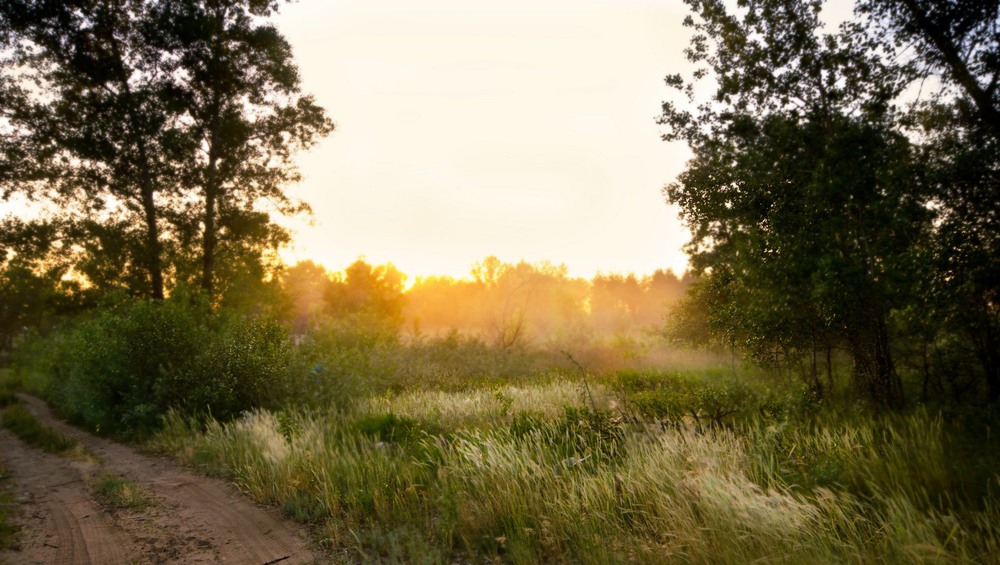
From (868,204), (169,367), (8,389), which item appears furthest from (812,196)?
(8,389)

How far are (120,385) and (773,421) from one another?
1608cm

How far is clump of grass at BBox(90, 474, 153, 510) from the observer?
7.02 m

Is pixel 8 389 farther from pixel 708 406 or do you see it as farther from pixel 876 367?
pixel 876 367

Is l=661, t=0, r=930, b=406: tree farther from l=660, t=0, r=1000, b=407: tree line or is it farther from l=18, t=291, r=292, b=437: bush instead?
l=18, t=291, r=292, b=437: bush

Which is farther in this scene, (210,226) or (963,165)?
(210,226)

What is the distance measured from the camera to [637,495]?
517 centimetres

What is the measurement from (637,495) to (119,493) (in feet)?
24.8

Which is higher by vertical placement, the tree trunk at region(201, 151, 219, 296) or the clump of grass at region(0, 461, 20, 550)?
the tree trunk at region(201, 151, 219, 296)

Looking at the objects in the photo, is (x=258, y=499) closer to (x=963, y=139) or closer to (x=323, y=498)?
(x=323, y=498)

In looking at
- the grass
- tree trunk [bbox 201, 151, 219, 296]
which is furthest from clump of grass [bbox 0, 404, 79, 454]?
tree trunk [bbox 201, 151, 219, 296]

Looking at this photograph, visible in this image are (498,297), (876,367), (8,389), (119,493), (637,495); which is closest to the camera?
(637,495)

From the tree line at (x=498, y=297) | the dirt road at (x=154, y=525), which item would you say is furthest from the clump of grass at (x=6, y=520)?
the tree line at (x=498, y=297)

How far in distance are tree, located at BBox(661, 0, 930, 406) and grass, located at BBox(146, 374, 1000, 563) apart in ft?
5.21

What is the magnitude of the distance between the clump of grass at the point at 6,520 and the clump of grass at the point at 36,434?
3.51 meters
